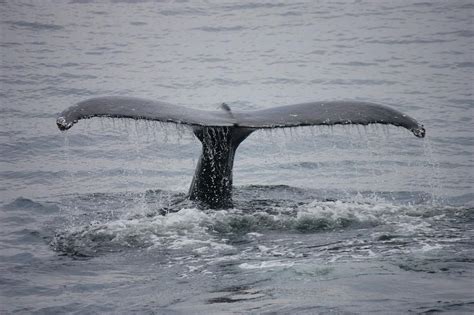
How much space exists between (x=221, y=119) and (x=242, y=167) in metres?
4.41

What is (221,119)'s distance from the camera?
24.9 feet

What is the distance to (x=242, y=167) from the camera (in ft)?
39.3

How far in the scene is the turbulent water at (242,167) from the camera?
6348 millimetres

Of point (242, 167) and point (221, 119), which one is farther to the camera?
point (242, 167)

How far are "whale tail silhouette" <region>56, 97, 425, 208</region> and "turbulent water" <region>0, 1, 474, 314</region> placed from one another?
25cm

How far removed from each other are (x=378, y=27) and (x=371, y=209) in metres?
13.6

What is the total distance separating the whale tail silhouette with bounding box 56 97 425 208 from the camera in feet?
23.6

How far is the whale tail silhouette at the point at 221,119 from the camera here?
283 inches

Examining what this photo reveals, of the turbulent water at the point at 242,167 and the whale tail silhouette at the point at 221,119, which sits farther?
the whale tail silhouette at the point at 221,119

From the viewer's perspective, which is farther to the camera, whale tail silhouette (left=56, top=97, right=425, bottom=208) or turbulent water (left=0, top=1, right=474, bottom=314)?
whale tail silhouette (left=56, top=97, right=425, bottom=208)

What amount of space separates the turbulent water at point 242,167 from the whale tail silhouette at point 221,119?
0.83 feet

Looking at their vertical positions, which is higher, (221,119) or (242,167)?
(221,119)

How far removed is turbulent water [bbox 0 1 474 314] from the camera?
20.8 feet

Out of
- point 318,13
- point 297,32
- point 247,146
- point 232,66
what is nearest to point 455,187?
point 247,146
